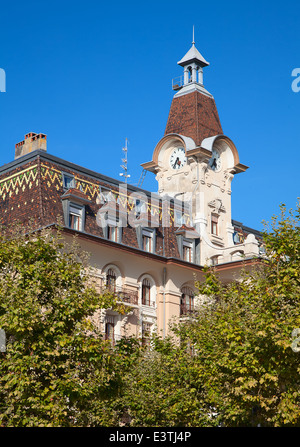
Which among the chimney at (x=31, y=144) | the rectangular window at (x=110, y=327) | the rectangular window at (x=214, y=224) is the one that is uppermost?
the chimney at (x=31, y=144)

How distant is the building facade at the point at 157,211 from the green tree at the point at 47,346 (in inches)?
444

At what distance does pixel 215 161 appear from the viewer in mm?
63281

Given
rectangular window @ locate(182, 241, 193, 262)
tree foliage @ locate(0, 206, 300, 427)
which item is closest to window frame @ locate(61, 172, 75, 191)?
rectangular window @ locate(182, 241, 193, 262)

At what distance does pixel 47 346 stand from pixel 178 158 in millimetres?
33600

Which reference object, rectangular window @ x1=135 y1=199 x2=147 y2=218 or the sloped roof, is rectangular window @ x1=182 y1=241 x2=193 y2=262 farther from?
the sloped roof

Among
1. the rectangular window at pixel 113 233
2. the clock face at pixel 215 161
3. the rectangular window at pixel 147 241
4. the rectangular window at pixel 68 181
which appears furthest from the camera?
the clock face at pixel 215 161

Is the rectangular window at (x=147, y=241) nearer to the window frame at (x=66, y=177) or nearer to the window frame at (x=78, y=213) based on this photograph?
the window frame at (x=78, y=213)

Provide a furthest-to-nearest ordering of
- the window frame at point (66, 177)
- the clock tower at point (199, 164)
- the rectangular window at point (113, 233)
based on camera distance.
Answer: the clock tower at point (199, 164) < the rectangular window at point (113, 233) < the window frame at point (66, 177)

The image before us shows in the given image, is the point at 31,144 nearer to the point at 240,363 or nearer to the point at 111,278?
the point at 111,278

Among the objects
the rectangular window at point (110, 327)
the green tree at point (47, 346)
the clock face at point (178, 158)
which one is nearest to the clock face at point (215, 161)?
the clock face at point (178, 158)

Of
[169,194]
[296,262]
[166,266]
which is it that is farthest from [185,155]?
[296,262]

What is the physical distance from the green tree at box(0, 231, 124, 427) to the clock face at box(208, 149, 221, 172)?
95.9ft

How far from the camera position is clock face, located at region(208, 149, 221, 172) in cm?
6284

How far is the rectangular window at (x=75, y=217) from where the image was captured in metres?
50.3
